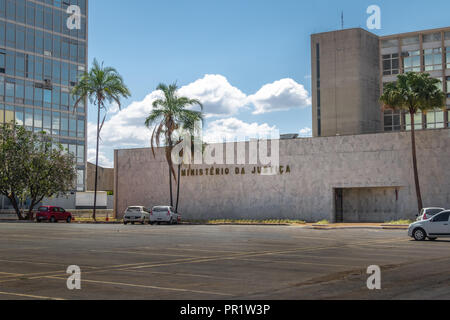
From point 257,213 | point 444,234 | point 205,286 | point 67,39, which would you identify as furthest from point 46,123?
point 205,286

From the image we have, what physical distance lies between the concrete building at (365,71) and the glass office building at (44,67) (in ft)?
106

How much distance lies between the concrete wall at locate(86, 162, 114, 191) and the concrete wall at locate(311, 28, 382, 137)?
36541mm

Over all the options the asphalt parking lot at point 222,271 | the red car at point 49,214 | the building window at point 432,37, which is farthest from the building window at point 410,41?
the asphalt parking lot at point 222,271

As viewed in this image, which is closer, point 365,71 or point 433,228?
point 433,228

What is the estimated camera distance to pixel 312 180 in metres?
47.7

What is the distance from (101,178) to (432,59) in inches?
2132

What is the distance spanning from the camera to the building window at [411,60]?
253 ft

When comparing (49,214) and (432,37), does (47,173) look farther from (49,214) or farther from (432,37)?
(432,37)

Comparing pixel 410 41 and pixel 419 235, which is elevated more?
pixel 410 41

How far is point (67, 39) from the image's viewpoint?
261 ft

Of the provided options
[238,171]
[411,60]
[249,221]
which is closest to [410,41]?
[411,60]

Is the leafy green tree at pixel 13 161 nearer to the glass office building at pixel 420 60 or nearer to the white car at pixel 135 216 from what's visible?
the white car at pixel 135 216

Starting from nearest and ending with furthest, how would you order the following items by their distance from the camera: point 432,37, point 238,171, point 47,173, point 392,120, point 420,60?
point 238,171 < point 47,173 < point 432,37 < point 420,60 < point 392,120
